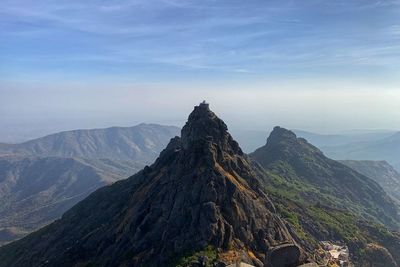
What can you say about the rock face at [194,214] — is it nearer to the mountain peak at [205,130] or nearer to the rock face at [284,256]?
the mountain peak at [205,130]

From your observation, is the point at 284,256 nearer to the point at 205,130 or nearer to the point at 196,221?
the point at 196,221

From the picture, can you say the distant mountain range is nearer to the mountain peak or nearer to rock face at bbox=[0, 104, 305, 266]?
rock face at bbox=[0, 104, 305, 266]

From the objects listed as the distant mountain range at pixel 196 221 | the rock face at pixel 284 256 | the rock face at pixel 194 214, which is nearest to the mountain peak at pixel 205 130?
the rock face at pixel 194 214

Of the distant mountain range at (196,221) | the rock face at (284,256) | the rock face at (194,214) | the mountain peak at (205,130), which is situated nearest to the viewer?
the rock face at (284,256)

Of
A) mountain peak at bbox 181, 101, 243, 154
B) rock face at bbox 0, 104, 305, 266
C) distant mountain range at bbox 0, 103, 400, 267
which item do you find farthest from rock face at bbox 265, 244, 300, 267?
mountain peak at bbox 181, 101, 243, 154

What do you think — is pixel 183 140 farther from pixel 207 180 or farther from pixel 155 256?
pixel 155 256

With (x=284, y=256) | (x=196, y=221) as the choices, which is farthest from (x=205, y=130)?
(x=284, y=256)

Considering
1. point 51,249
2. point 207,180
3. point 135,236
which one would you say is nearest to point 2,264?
point 51,249
